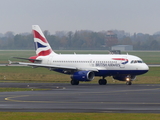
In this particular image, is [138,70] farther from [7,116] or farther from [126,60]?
[7,116]

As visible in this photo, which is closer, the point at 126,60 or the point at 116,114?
the point at 116,114

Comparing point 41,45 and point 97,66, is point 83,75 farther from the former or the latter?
point 41,45

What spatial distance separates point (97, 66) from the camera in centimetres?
5938

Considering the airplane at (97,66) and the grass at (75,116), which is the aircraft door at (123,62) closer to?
the airplane at (97,66)

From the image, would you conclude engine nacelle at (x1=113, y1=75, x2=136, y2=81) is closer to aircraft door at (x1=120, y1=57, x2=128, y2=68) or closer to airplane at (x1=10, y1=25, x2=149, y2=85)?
airplane at (x1=10, y1=25, x2=149, y2=85)

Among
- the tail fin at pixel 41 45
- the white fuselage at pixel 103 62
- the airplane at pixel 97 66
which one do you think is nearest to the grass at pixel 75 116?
the airplane at pixel 97 66

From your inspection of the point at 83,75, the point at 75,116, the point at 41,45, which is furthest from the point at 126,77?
the point at 75,116

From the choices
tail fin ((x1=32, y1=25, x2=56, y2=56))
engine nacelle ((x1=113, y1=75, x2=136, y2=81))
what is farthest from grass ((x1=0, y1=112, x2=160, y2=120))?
tail fin ((x1=32, y1=25, x2=56, y2=56))

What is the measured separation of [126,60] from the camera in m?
57.9

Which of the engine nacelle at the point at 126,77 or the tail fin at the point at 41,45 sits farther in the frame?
the tail fin at the point at 41,45

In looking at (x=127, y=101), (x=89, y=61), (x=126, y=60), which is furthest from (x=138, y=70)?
(x=127, y=101)

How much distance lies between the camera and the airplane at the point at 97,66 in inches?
2260

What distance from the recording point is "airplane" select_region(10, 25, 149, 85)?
2260 inches

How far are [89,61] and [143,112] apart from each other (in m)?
32.4
